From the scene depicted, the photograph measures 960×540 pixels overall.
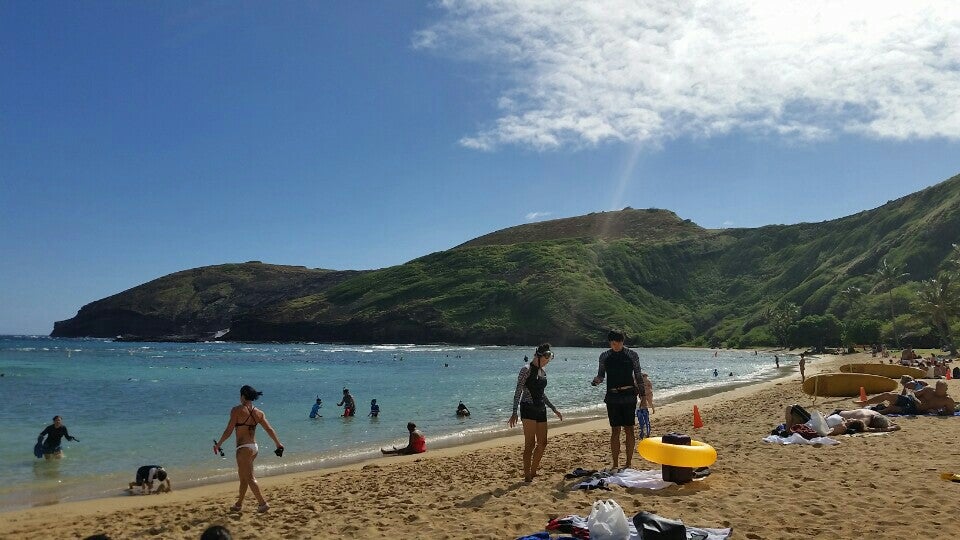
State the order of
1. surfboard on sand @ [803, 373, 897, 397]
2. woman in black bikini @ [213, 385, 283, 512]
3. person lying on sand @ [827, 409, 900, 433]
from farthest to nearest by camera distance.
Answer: surfboard on sand @ [803, 373, 897, 397] → person lying on sand @ [827, 409, 900, 433] → woman in black bikini @ [213, 385, 283, 512]

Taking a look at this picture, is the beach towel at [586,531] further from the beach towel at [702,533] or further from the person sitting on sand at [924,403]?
the person sitting on sand at [924,403]

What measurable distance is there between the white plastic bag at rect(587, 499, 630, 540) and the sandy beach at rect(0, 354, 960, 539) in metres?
1.11

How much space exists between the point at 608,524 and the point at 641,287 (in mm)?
166817

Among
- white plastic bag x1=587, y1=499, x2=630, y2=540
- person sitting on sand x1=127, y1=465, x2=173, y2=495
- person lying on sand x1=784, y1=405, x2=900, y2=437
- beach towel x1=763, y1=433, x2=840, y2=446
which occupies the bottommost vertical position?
person sitting on sand x1=127, y1=465, x2=173, y2=495

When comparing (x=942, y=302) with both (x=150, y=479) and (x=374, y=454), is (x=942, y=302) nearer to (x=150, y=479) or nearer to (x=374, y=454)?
(x=374, y=454)

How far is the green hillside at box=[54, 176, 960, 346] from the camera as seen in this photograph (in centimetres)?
11481

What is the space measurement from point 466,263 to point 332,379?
141536 millimetres

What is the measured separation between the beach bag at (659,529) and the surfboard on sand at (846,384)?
681 inches

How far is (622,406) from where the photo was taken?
9.33 meters

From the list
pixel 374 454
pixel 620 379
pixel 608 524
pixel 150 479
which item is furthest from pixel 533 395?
pixel 374 454

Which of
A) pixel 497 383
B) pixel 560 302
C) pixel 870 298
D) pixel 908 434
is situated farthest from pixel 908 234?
pixel 908 434

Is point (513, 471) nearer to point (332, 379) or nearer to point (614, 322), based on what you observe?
point (332, 379)

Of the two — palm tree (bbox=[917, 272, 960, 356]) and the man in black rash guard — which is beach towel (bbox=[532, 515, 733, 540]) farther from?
palm tree (bbox=[917, 272, 960, 356])

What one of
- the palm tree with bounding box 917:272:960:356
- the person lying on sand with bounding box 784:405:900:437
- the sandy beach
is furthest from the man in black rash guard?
the palm tree with bounding box 917:272:960:356
